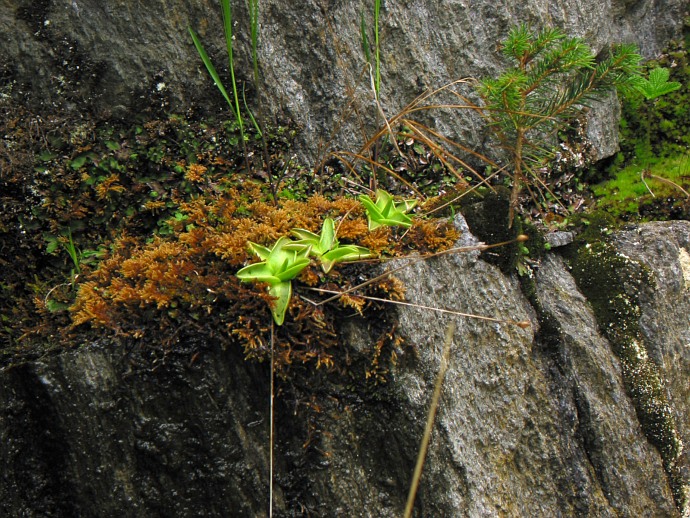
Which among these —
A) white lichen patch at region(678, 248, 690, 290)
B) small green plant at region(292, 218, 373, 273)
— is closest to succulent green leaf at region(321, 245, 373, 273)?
small green plant at region(292, 218, 373, 273)

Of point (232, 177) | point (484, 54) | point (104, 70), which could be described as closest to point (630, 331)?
point (484, 54)

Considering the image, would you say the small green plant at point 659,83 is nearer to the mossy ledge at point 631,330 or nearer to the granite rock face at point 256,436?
the mossy ledge at point 631,330

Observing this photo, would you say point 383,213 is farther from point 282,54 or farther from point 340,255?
point 282,54

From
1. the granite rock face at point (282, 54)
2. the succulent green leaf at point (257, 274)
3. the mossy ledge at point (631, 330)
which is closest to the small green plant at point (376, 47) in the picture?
the granite rock face at point (282, 54)

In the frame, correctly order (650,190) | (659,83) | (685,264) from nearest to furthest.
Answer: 1. (685,264)
2. (659,83)
3. (650,190)

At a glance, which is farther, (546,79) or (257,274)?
(546,79)

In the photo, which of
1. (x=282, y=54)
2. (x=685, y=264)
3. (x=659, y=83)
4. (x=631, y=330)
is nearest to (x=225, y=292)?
(x=282, y=54)
